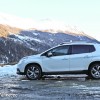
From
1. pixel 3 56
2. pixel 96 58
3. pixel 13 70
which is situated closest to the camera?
pixel 96 58

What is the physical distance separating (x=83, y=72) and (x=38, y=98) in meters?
6.57

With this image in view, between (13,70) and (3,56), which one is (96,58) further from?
(3,56)

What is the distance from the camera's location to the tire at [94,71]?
16.2m

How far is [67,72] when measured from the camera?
16562 mm

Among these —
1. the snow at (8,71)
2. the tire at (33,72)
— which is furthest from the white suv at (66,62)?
the snow at (8,71)

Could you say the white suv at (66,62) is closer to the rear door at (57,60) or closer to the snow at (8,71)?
the rear door at (57,60)

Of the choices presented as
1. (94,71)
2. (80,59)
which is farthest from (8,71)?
(94,71)

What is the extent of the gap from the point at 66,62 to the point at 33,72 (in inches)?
62.3

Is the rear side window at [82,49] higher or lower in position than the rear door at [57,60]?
higher

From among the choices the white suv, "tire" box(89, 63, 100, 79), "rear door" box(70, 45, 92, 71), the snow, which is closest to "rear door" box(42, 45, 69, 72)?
the white suv

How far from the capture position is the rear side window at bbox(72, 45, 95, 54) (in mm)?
16750

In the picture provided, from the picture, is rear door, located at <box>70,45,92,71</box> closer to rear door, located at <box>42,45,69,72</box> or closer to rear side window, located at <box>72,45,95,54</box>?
→ rear side window, located at <box>72,45,95,54</box>

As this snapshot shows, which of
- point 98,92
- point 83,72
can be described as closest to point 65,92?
point 98,92

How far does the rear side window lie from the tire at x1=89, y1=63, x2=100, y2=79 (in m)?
0.78
